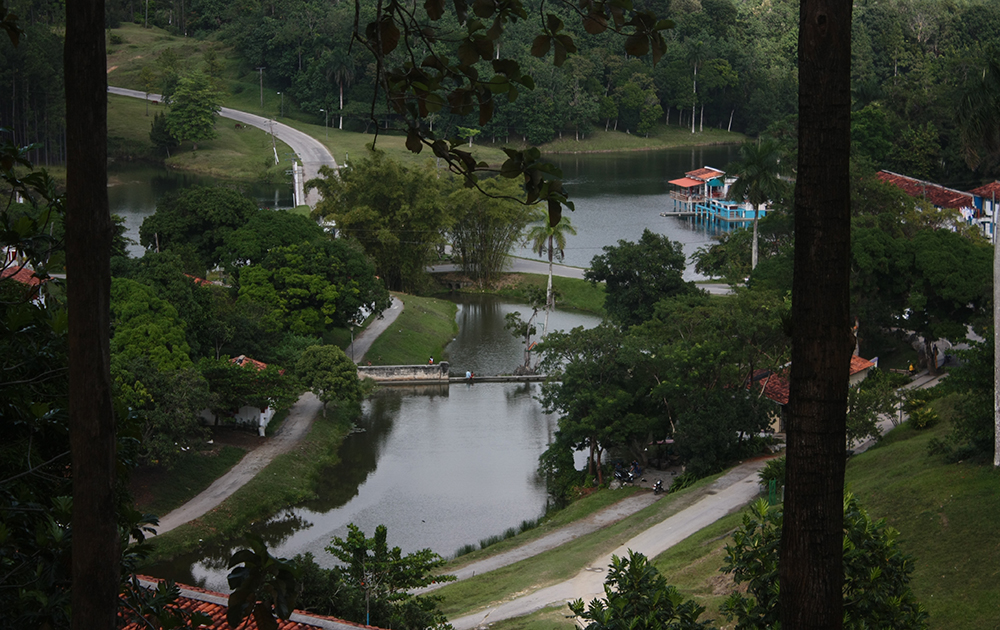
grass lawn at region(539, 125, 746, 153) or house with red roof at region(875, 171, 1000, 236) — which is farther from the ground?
grass lawn at region(539, 125, 746, 153)

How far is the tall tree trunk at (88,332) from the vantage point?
3.81 m

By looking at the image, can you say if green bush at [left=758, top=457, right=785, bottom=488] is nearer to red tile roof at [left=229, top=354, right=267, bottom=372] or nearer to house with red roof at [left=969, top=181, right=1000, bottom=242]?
red tile roof at [left=229, top=354, right=267, bottom=372]

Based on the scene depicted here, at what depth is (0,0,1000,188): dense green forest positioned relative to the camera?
7694 cm

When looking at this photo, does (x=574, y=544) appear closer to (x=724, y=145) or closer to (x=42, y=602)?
(x=42, y=602)

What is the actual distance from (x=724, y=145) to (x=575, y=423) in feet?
215

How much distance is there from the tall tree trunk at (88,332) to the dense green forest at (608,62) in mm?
66583

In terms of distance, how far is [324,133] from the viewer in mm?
77438

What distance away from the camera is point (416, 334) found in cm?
4044

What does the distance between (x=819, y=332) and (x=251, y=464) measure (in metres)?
25.1

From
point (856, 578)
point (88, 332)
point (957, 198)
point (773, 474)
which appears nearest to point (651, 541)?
point (773, 474)

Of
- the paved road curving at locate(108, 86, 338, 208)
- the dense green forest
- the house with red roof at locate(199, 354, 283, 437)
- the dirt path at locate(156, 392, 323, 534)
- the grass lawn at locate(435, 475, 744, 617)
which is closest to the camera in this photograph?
the grass lawn at locate(435, 475, 744, 617)

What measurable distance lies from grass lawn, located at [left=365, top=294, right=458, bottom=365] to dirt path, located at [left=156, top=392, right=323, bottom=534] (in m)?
4.99

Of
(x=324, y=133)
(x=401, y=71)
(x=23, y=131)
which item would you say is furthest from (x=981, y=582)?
(x=324, y=133)

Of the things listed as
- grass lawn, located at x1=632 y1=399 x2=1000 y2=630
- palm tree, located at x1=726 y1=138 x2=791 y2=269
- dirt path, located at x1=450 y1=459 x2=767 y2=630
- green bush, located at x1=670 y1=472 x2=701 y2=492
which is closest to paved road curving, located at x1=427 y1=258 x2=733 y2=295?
palm tree, located at x1=726 y1=138 x2=791 y2=269
